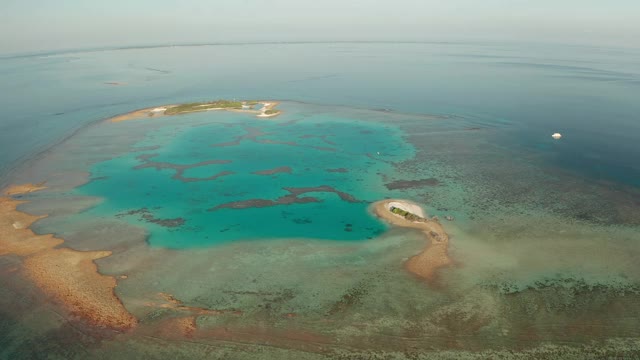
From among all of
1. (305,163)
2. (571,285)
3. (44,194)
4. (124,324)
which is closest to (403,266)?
(571,285)

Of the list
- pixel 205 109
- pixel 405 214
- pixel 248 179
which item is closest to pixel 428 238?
pixel 405 214

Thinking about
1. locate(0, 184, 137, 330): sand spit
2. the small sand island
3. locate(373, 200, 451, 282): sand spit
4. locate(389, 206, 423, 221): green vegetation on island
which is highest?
the small sand island

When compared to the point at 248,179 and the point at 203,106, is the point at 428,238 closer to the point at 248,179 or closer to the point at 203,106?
the point at 248,179

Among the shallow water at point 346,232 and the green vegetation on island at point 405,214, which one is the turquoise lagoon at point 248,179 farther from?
the green vegetation on island at point 405,214

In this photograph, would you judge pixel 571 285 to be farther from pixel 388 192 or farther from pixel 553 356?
pixel 388 192

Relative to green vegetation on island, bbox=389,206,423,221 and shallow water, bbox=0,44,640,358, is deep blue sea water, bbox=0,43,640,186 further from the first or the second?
green vegetation on island, bbox=389,206,423,221

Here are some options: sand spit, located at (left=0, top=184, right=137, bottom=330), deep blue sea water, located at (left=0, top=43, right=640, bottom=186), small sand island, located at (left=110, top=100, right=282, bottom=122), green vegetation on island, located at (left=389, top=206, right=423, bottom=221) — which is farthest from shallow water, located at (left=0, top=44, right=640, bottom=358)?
small sand island, located at (left=110, top=100, right=282, bottom=122)

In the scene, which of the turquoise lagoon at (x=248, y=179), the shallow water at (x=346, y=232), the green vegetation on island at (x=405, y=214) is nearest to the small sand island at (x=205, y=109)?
the shallow water at (x=346, y=232)
